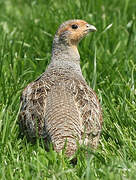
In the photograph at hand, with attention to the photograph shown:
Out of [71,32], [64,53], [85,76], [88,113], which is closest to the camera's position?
[88,113]

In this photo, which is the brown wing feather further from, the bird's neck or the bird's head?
the bird's head

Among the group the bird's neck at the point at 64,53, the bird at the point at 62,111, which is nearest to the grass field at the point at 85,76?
the bird at the point at 62,111

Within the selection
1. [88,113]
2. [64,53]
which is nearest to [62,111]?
[88,113]

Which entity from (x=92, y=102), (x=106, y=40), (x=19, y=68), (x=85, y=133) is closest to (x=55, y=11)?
(x=106, y=40)

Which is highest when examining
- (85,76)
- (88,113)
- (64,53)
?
(64,53)

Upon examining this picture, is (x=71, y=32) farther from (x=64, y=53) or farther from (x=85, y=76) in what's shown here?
(x=85, y=76)

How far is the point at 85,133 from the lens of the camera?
4.61 meters

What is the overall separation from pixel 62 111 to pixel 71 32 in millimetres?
1698

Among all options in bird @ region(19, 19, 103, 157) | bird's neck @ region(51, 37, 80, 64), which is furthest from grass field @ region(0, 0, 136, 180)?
bird's neck @ region(51, 37, 80, 64)

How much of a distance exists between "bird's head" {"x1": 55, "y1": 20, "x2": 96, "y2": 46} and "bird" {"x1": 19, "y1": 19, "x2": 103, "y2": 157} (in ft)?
1.29

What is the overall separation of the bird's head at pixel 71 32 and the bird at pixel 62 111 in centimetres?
39

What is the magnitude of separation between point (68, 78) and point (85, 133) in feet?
3.03

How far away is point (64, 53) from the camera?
233 inches

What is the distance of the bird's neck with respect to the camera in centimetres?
585
